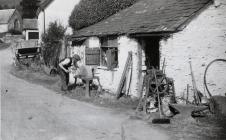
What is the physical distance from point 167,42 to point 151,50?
7.76 feet

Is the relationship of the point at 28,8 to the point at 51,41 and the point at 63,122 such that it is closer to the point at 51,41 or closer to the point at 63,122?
the point at 51,41

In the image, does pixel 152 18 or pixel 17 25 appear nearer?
pixel 152 18

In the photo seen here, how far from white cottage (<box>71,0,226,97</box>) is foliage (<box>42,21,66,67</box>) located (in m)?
9.88

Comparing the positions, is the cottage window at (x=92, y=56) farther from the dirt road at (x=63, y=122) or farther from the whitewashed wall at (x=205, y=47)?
the whitewashed wall at (x=205, y=47)

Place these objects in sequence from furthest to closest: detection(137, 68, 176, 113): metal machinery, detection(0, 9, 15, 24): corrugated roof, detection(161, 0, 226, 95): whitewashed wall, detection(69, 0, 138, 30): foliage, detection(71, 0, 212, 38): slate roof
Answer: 1. detection(0, 9, 15, 24): corrugated roof
2. detection(69, 0, 138, 30): foliage
3. detection(71, 0, 212, 38): slate roof
4. detection(161, 0, 226, 95): whitewashed wall
5. detection(137, 68, 176, 113): metal machinery

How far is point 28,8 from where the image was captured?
81.8 metres

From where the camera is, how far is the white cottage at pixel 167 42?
12.4 meters

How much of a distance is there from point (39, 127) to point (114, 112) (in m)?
3.21

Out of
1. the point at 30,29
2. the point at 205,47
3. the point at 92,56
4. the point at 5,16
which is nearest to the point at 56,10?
the point at 92,56

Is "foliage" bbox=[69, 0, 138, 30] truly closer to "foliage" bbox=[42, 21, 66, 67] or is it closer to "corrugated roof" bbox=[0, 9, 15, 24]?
"foliage" bbox=[42, 21, 66, 67]

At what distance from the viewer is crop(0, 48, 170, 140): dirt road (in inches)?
355

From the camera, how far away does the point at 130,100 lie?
14398 mm

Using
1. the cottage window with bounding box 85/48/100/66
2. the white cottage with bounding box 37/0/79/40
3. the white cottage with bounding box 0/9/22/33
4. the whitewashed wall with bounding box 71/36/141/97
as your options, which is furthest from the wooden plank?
the white cottage with bounding box 0/9/22/33

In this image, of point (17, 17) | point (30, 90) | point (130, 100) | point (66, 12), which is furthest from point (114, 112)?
point (17, 17)
